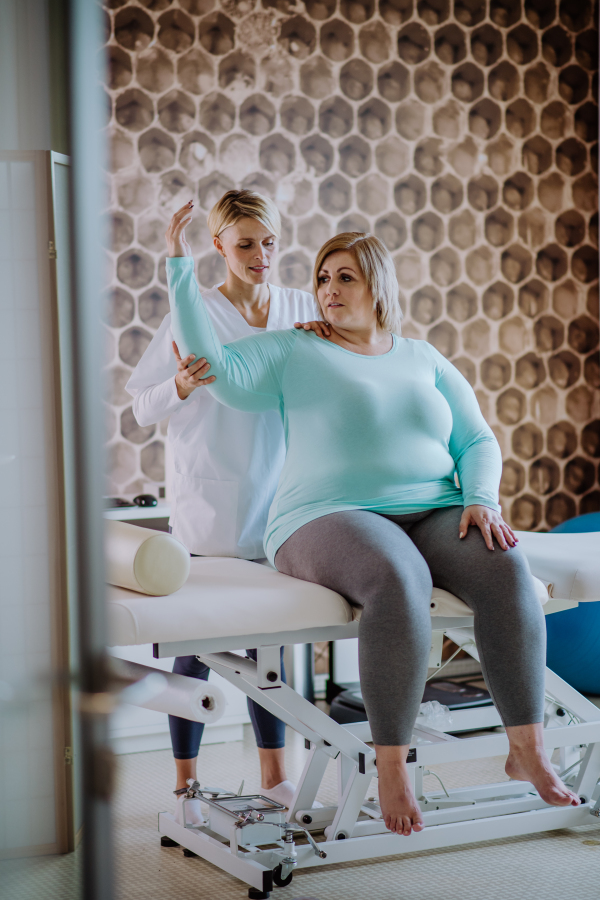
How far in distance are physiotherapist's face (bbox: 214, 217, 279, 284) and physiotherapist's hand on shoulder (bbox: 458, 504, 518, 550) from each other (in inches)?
26.6

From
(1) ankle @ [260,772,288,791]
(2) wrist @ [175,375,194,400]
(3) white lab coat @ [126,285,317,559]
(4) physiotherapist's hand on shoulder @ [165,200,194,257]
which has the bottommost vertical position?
(1) ankle @ [260,772,288,791]

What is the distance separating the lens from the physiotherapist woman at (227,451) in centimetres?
194

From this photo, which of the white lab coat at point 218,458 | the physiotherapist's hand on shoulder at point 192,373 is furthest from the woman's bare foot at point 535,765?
the physiotherapist's hand on shoulder at point 192,373

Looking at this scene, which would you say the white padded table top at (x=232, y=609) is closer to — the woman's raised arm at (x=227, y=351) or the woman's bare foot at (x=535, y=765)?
the woman's bare foot at (x=535, y=765)

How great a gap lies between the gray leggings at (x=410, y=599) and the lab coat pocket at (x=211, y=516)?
9.8 inches

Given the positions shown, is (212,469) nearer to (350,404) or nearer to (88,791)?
(350,404)

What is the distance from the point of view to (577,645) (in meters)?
2.77

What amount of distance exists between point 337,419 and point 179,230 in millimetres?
438

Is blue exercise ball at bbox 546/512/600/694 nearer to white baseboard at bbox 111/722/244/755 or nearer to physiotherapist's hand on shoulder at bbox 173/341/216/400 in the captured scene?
white baseboard at bbox 111/722/244/755

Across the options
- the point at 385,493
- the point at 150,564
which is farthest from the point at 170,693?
the point at 385,493

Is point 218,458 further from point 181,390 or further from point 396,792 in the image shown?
point 396,792

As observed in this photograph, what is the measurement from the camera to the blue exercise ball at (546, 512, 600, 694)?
274 cm

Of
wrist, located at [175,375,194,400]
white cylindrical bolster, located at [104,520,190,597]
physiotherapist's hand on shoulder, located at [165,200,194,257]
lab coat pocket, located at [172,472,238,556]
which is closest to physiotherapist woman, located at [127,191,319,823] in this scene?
lab coat pocket, located at [172,472,238,556]

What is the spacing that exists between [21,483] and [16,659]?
0.13m
